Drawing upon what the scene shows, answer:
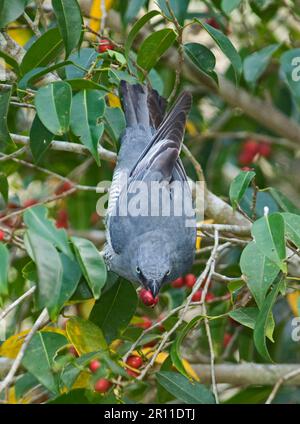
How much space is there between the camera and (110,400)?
2.76 m

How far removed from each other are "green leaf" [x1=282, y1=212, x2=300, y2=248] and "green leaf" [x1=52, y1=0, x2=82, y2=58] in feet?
3.44

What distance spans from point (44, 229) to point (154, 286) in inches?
41.7

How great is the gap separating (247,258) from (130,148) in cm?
130

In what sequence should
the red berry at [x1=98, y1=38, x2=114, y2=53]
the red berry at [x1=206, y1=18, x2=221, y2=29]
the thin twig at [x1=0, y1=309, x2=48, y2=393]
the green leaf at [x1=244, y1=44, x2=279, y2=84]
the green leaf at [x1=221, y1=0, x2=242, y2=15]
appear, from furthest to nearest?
1. the red berry at [x1=206, y1=18, x2=221, y2=29]
2. the green leaf at [x1=244, y1=44, x2=279, y2=84]
3. the red berry at [x1=98, y1=38, x2=114, y2=53]
4. the green leaf at [x1=221, y1=0, x2=242, y2=15]
5. the thin twig at [x1=0, y1=309, x2=48, y2=393]

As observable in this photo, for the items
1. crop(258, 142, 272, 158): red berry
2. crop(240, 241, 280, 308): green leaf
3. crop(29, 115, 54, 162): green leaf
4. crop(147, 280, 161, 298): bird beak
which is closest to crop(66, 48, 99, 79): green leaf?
crop(29, 115, 54, 162): green leaf

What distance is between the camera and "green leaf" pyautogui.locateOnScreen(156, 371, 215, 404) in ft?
9.65

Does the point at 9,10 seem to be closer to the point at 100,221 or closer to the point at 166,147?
the point at 166,147

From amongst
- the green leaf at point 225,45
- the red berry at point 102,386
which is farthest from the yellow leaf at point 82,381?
the green leaf at point 225,45

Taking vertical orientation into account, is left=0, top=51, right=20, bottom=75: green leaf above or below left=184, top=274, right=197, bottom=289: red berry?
above

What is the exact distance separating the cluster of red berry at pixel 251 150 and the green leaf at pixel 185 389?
8.77 ft

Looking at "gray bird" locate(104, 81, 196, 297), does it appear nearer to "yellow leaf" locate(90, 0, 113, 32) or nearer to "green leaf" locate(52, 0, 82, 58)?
"yellow leaf" locate(90, 0, 113, 32)

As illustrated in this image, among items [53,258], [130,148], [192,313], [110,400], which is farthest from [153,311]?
[53,258]

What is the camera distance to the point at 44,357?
2.89 metres

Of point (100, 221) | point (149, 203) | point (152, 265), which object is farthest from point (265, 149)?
point (152, 265)
